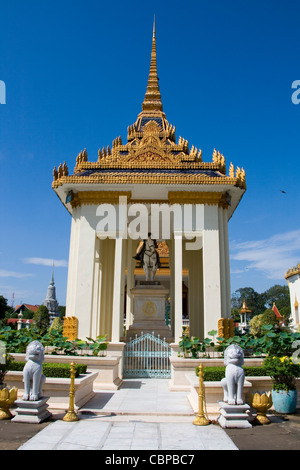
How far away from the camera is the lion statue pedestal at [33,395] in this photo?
6.47 m

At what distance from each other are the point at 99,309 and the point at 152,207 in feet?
17.4

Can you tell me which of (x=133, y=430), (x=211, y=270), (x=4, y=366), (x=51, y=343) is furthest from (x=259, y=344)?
(x=4, y=366)

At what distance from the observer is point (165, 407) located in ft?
26.4

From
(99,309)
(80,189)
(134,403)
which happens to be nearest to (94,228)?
(80,189)

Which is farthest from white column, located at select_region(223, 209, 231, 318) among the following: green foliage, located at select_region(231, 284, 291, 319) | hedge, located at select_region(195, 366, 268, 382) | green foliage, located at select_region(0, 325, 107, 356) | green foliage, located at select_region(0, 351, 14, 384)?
green foliage, located at select_region(231, 284, 291, 319)

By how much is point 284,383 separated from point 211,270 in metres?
6.65

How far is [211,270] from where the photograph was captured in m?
13.9

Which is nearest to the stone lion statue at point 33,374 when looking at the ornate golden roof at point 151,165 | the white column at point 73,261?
the white column at point 73,261

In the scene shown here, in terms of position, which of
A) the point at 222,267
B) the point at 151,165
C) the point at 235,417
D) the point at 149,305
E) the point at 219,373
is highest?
the point at 151,165

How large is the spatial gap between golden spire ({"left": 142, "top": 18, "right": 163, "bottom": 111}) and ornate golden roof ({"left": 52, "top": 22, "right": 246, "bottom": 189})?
3.58 metres

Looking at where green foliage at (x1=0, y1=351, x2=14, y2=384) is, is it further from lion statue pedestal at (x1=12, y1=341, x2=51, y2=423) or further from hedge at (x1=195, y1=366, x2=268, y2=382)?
hedge at (x1=195, y1=366, x2=268, y2=382)

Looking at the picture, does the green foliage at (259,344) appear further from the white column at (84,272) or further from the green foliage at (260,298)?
the green foliage at (260,298)

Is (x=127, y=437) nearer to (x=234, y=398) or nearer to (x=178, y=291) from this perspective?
(x=234, y=398)

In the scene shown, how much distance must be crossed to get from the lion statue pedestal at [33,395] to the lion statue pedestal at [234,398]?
3.28 metres
